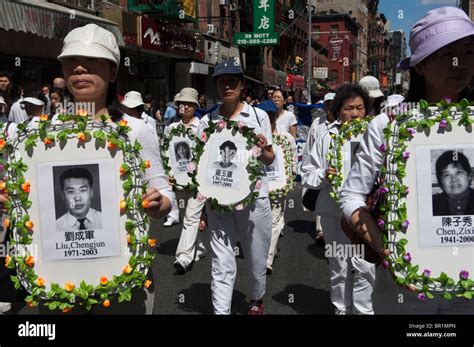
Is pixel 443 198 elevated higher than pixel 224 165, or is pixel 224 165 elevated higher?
pixel 224 165

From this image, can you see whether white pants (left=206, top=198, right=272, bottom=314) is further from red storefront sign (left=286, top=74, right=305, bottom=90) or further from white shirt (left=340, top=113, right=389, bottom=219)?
red storefront sign (left=286, top=74, right=305, bottom=90)

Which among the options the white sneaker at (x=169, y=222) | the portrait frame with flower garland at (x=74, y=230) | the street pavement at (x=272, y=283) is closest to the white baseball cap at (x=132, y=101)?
the street pavement at (x=272, y=283)

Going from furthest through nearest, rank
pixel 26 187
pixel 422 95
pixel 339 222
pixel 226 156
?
pixel 339 222, pixel 226 156, pixel 422 95, pixel 26 187

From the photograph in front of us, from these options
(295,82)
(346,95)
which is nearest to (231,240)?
(346,95)

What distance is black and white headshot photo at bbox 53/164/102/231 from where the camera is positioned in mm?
2354

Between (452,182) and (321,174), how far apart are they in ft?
7.96

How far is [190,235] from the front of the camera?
6.37m

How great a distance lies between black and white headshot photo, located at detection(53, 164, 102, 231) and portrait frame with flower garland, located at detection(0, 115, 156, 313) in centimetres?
3

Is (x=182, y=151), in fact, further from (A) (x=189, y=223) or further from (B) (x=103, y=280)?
(B) (x=103, y=280)

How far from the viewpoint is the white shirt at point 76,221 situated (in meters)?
2.38

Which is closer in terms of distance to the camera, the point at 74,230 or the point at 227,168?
the point at 74,230

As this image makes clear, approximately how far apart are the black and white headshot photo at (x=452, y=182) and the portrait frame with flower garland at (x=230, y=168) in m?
2.02

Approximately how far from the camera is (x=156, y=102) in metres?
23.2
